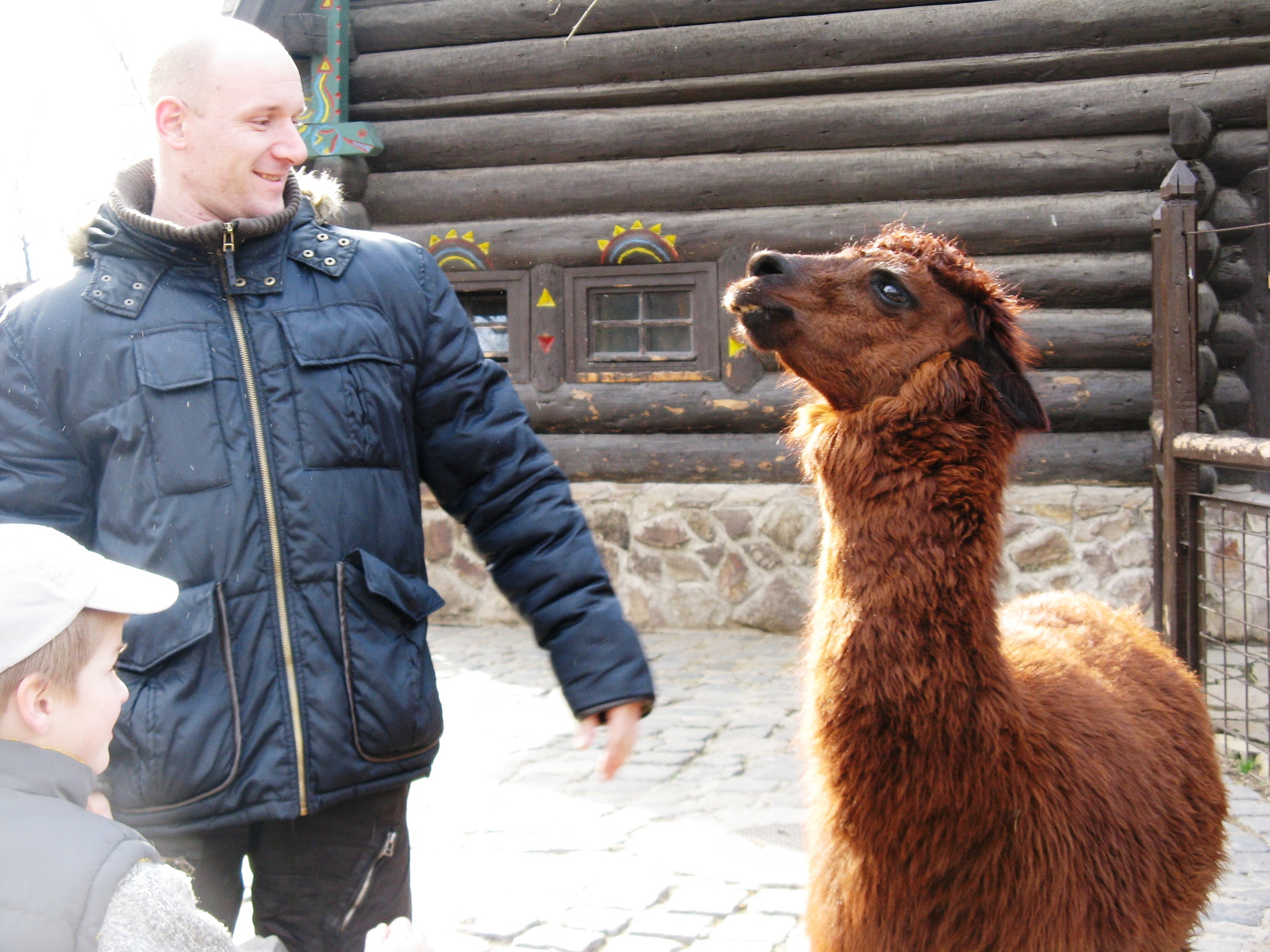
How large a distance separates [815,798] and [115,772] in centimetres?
127

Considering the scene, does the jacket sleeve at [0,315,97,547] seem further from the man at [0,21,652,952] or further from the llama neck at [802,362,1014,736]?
the llama neck at [802,362,1014,736]

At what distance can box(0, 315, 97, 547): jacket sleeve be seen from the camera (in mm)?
1744

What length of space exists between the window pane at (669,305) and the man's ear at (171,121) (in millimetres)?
5652

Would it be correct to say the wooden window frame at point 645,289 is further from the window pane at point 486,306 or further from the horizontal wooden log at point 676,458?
the window pane at point 486,306

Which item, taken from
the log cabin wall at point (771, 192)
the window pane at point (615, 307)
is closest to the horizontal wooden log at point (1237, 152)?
the log cabin wall at point (771, 192)

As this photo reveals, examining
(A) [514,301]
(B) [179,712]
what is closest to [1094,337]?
(A) [514,301]

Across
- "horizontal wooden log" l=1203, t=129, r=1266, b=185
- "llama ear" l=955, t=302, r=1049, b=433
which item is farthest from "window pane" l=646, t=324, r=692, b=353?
"llama ear" l=955, t=302, r=1049, b=433

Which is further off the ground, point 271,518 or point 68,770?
point 271,518

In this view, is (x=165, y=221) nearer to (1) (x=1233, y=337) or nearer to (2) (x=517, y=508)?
(2) (x=517, y=508)

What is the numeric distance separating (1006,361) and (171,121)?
5.29 ft

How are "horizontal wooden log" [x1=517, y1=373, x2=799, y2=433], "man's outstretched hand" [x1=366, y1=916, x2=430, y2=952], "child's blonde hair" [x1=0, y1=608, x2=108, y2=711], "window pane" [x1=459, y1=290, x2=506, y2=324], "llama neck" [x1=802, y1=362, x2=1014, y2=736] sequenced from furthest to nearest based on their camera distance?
"window pane" [x1=459, y1=290, x2=506, y2=324] → "horizontal wooden log" [x1=517, y1=373, x2=799, y2=433] → "llama neck" [x1=802, y1=362, x2=1014, y2=736] → "man's outstretched hand" [x1=366, y1=916, x2=430, y2=952] → "child's blonde hair" [x1=0, y1=608, x2=108, y2=711]

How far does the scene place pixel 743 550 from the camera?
23.6 ft

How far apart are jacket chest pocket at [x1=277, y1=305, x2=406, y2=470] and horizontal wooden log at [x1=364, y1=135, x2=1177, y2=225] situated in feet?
18.2

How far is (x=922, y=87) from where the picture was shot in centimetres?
692
